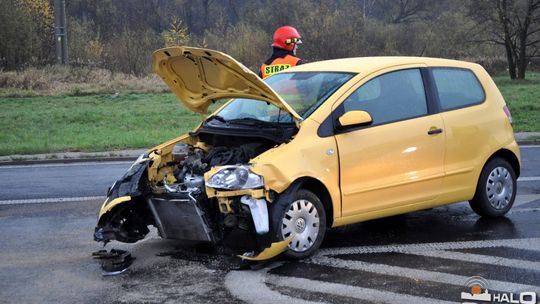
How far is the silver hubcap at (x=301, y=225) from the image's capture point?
233 inches

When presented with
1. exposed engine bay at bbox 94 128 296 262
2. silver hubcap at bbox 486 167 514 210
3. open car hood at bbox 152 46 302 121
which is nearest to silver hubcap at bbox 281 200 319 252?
exposed engine bay at bbox 94 128 296 262

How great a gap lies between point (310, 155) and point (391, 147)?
897 mm

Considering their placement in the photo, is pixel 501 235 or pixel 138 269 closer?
pixel 138 269

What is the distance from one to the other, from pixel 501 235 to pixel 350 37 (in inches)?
1120

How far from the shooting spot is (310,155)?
605 centimetres

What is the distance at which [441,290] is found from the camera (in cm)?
525

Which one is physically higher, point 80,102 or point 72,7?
point 72,7

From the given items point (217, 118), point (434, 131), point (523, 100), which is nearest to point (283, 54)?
point (217, 118)

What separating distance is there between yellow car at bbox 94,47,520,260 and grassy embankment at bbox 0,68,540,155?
25.7ft

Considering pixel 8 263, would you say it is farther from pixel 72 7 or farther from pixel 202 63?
pixel 72 7

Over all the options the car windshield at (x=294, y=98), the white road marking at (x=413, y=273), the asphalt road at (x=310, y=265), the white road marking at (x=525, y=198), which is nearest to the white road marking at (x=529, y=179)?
the white road marking at (x=525, y=198)

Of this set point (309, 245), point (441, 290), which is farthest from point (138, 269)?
point (441, 290)

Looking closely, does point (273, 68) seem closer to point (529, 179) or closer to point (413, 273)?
point (529, 179)

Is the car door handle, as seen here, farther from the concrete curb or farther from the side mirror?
the concrete curb
